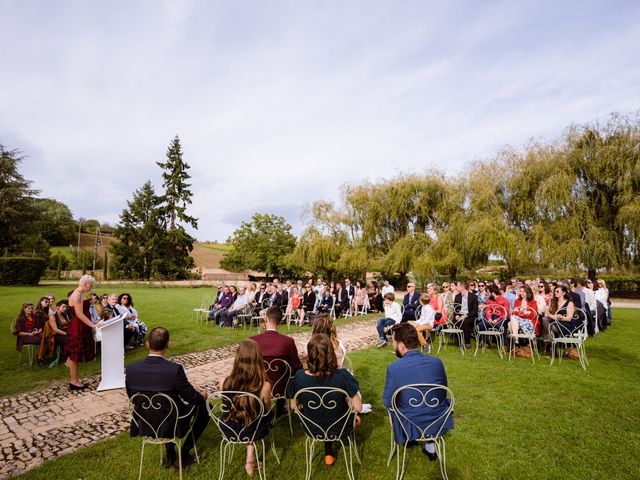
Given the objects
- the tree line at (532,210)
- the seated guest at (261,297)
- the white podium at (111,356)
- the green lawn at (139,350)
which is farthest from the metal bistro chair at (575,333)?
the tree line at (532,210)

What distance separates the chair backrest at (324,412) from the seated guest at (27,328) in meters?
7.13

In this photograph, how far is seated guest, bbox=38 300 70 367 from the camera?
23.6 ft

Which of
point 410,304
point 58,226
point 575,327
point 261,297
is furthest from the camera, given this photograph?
point 58,226

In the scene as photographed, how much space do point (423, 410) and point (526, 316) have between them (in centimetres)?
547

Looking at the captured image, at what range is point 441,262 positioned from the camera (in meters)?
21.8

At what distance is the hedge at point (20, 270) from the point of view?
100 feet

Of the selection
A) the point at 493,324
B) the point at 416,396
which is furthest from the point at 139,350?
the point at 493,324

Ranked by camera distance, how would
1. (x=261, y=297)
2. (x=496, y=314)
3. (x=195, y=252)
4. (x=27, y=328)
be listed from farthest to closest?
1. (x=195, y=252)
2. (x=261, y=297)
3. (x=496, y=314)
4. (x=27, y=328)

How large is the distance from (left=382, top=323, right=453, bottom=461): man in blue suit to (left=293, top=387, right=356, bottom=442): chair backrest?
389 millimetres

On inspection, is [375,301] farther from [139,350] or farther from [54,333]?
[54,333]

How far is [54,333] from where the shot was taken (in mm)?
7363

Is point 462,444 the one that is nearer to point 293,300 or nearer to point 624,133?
point 293,300

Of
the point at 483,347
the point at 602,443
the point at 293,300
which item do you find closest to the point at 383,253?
the point at 293,300

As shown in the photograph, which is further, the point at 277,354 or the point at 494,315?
the point at 494,315
